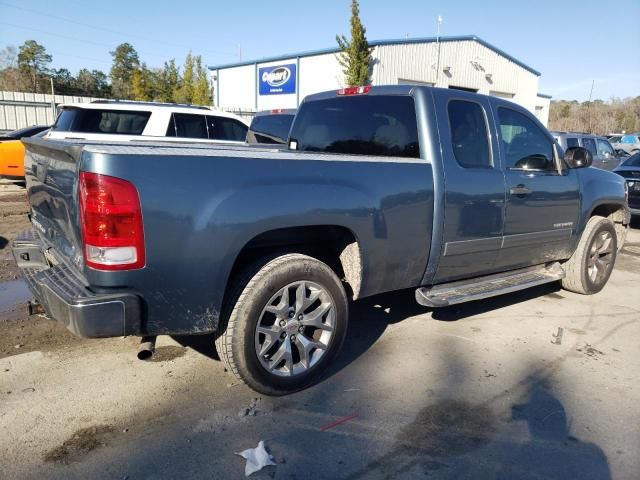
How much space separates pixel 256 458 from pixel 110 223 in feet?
4.60

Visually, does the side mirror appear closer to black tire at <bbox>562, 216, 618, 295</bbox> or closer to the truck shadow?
black tire at <bbox>562, 216, 618, 295</bbox>

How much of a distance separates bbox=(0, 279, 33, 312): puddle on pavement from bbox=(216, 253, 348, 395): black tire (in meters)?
2.79

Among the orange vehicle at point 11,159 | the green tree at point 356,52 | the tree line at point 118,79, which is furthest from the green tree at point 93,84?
the orange vehicle at point 11,159

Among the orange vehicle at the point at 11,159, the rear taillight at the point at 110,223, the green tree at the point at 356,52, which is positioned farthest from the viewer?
the green tree at the point at 356,52

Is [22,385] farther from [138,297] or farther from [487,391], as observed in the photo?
[487,391]

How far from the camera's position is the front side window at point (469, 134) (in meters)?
3.90

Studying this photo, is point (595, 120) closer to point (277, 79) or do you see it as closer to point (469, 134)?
point (277, 79)

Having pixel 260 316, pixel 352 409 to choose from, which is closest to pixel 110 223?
pixel 260 316

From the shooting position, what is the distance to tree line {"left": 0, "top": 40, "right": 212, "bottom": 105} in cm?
3706

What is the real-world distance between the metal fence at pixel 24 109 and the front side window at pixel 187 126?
13.4 m

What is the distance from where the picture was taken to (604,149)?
14445 mm

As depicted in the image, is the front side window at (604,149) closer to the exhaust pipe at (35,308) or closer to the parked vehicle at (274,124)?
the parked vehicle at (274,124)

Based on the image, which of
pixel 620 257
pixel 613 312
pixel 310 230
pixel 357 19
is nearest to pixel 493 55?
pixel 357 19

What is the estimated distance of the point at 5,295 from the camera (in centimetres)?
486
